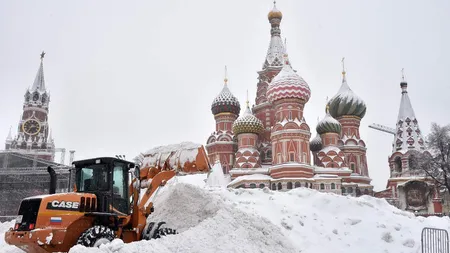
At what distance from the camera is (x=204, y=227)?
900 centimetres

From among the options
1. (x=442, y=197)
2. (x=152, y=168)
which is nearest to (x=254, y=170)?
(x=442, y=197)

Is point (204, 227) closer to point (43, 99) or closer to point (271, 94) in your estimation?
point (271, 94)

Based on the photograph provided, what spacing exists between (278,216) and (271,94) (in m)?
25.7

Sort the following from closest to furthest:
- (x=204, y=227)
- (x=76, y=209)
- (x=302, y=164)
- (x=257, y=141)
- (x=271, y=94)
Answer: (x=76, y=209)
(x=204, y=227)
(x=302, y=164)
(x=271, y=94)
(x=257, y=141)

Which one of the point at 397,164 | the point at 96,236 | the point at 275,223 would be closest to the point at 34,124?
the point at 397,164

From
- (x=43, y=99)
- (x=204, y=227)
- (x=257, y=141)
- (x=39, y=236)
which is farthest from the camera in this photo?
(x=43, y=99)

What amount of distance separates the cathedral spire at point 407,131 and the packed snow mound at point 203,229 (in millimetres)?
34606

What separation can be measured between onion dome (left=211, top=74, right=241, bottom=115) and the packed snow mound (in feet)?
100.0

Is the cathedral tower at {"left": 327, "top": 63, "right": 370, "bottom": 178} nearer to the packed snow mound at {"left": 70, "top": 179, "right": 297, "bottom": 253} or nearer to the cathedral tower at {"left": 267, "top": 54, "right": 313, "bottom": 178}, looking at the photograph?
the cathedral tower at {"left": 267, "top": 54, "right": 313, "bottom": 178}

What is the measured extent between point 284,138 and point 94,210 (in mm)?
28430

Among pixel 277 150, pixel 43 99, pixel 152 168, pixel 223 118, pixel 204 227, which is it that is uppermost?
pixel 43 99

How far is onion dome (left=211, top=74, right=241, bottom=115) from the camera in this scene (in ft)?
139

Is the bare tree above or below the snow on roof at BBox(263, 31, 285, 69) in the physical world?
below

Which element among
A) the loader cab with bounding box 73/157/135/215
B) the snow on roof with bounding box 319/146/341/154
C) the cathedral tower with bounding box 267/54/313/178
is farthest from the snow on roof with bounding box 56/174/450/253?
the snow on roof with bounding box 319/146/341/154
